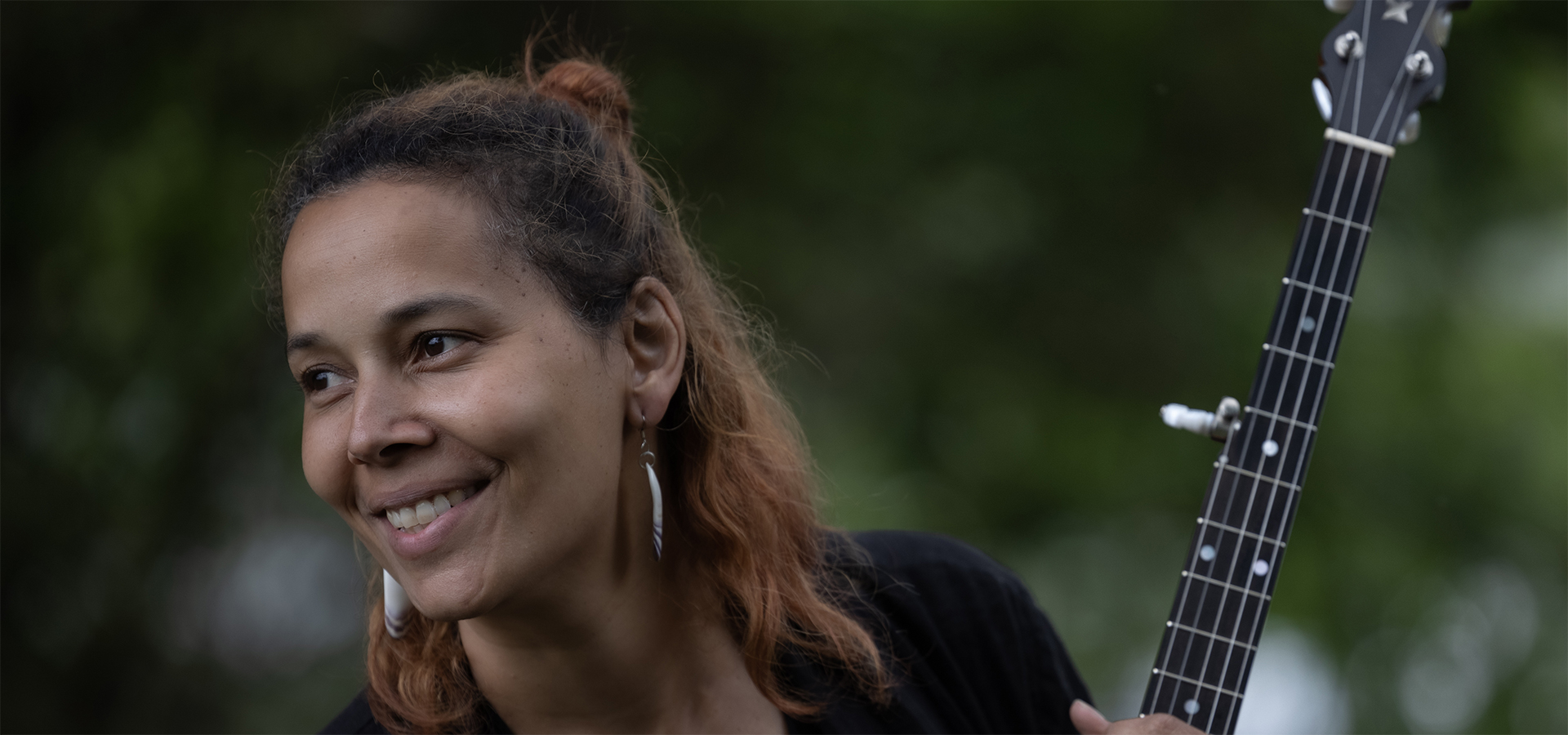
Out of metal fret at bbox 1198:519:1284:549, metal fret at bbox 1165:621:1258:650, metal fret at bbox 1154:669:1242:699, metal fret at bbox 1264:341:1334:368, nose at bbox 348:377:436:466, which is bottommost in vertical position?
metal fret at bbox 1154:669:1242:699

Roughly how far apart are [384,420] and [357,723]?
61 centimetres

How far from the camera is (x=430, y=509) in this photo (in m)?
1.36

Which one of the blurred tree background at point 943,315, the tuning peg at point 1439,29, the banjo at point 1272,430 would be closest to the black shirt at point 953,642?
the banjo at point 1272,430

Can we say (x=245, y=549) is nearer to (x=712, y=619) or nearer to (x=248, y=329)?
(x=248, y=329)

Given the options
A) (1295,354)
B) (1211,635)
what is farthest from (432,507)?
(1295,354)

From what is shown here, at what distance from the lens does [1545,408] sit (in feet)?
11.0

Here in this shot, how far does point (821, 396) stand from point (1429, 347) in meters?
1.92

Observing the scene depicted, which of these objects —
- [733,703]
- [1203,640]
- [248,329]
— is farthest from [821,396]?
[1203,640]

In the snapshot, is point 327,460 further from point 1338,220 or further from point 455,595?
point 1338,220

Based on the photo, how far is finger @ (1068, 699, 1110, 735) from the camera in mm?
1489

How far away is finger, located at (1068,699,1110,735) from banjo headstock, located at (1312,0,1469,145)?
2.81 ft

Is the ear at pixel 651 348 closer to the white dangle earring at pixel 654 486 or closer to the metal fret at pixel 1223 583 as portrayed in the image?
the white dangle earring at pixel 654 486

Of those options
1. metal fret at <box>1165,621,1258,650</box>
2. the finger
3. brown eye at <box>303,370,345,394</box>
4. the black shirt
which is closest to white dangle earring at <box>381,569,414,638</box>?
brown eye at <box>303,370,345,394</box>

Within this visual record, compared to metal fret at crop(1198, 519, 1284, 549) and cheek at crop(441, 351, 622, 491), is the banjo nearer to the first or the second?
metal fret at crop(1198, 519, 1284, 549)
